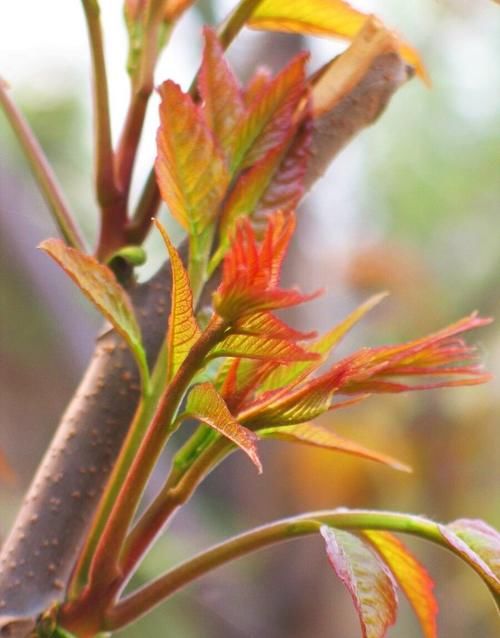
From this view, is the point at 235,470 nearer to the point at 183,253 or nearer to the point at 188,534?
the point at 188,534

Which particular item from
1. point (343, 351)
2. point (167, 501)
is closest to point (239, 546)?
point (167, 501)

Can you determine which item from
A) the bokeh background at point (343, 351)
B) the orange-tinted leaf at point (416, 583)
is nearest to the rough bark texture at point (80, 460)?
the orange-tinted leaf at point (416, 583)

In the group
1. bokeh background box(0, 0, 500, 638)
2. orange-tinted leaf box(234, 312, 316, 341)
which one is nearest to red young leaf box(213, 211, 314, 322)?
orange-tinted leaf box(234, 312, 316, 341)

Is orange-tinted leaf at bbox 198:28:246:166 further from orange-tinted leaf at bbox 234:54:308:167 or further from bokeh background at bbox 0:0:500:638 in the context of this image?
bokeh background at bbox 0:0:500:638

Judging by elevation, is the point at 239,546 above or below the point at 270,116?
below

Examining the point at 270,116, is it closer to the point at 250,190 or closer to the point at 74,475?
the point at 250,190

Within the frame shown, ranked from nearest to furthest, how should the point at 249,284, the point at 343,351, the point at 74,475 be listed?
the point at 249,284, the point at 74,475, the point at 343,351

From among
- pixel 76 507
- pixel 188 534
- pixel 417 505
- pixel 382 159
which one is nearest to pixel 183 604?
pixel 188 534
